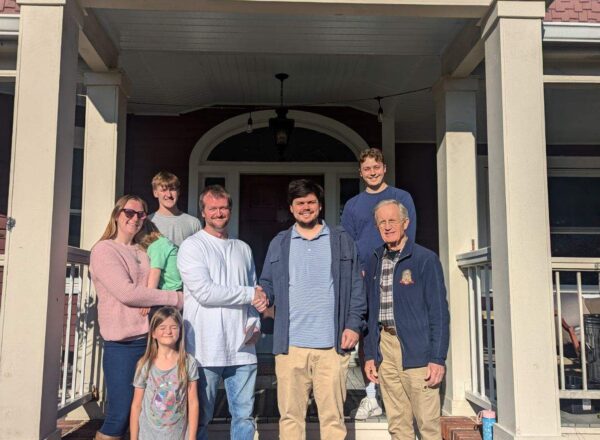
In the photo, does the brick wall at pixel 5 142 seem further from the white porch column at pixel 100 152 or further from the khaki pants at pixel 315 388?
the khaki pants at pixel 315 388

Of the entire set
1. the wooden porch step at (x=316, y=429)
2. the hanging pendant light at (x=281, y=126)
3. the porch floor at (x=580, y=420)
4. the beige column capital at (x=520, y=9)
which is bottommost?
the wooden porch step at (x=316, y=429)

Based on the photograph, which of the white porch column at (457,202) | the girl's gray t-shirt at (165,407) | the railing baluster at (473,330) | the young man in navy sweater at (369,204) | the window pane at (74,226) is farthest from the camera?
the window pane at (74,226)

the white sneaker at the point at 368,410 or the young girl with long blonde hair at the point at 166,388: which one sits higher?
the young girl with long blonde hair at the point at 166,388

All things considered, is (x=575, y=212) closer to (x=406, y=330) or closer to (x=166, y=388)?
(x=406, y=330)

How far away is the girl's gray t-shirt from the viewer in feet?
8.13

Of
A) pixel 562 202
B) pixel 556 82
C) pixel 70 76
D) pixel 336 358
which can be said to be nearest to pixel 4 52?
pixel 70 76

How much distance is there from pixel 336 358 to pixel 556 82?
2.27 m

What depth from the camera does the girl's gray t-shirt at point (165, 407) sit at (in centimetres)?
248

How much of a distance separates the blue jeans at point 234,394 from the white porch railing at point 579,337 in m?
1.78

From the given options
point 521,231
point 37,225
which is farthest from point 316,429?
point 37,225

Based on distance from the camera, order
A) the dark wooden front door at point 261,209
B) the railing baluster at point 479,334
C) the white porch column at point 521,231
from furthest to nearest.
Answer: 1. the dark wooden front door at point 261,209
2. the railing baluster at point 479,334
3. the white porch column at point 521,231

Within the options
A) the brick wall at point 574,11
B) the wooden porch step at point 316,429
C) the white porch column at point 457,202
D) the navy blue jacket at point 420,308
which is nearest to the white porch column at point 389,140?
the white porch column at point 457,202

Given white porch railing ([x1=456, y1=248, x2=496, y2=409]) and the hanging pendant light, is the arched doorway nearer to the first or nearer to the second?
the hanging pendant light

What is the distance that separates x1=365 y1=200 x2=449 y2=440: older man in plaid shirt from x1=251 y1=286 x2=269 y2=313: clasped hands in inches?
20.4
